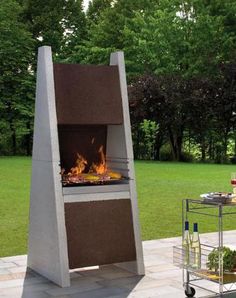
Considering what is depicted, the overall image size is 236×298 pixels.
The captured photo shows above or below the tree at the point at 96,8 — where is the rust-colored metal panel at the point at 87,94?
below

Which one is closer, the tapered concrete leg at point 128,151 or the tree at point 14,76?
the tapered concrete leg at point 128,151

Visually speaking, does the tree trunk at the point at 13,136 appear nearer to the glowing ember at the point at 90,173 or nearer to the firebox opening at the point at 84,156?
the firebox opening at the point at 84,156

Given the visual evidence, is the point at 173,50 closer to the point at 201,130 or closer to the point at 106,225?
the point at 201,130

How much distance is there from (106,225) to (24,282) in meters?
0.88

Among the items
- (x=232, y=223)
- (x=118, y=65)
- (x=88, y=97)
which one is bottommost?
(x=232, y=223)

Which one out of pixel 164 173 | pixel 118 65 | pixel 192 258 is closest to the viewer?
pixel 192 258

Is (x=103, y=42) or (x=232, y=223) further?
(x=103, y=42)

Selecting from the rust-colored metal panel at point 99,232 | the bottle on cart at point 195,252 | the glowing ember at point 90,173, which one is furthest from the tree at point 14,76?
the bottle on cart at point 195,252

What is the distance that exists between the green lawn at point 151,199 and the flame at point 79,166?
150 centimetres

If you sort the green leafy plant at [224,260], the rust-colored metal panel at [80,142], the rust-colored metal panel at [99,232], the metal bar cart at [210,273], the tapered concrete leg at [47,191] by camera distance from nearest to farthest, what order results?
the metal bar cart at [210,273] → the green leafy plant at [224,260] → the tapered concrete leg at [47,191] → the rust-colored metal panel at [99,232] → the rust-colored metal panel at [80,142]

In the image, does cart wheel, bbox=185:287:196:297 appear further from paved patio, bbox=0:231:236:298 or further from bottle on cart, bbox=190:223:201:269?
bottle on cart, bbox=190:223:201:269

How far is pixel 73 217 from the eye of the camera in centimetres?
465

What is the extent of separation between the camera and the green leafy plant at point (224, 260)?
4035 millimetres

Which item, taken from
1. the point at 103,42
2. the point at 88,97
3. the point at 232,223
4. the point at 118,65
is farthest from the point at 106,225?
the point at 103,42
